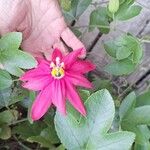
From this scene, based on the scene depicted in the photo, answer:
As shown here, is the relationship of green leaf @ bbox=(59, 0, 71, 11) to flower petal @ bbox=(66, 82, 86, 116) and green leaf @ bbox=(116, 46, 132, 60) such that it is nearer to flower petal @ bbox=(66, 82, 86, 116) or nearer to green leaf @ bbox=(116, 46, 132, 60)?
green leaf @ bbox=(116, 46, 132, 60)

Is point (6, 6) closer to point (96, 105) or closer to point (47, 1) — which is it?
point (47, 1)

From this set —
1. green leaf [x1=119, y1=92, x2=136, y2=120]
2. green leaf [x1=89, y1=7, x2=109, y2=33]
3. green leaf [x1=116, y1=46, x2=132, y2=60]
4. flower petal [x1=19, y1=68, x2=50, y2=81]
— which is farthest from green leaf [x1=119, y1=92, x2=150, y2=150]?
green leaf [x1=89, y1=7, x2=109, y2=33]

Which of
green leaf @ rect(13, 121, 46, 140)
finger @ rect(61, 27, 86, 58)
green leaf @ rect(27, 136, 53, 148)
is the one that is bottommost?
green leaf @ rect(13, 121, 46, 140)

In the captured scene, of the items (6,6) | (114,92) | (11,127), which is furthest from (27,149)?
(6,6)

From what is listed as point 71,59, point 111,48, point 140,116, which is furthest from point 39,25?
point 140,116

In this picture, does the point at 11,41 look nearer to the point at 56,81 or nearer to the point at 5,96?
the point at 56,81
